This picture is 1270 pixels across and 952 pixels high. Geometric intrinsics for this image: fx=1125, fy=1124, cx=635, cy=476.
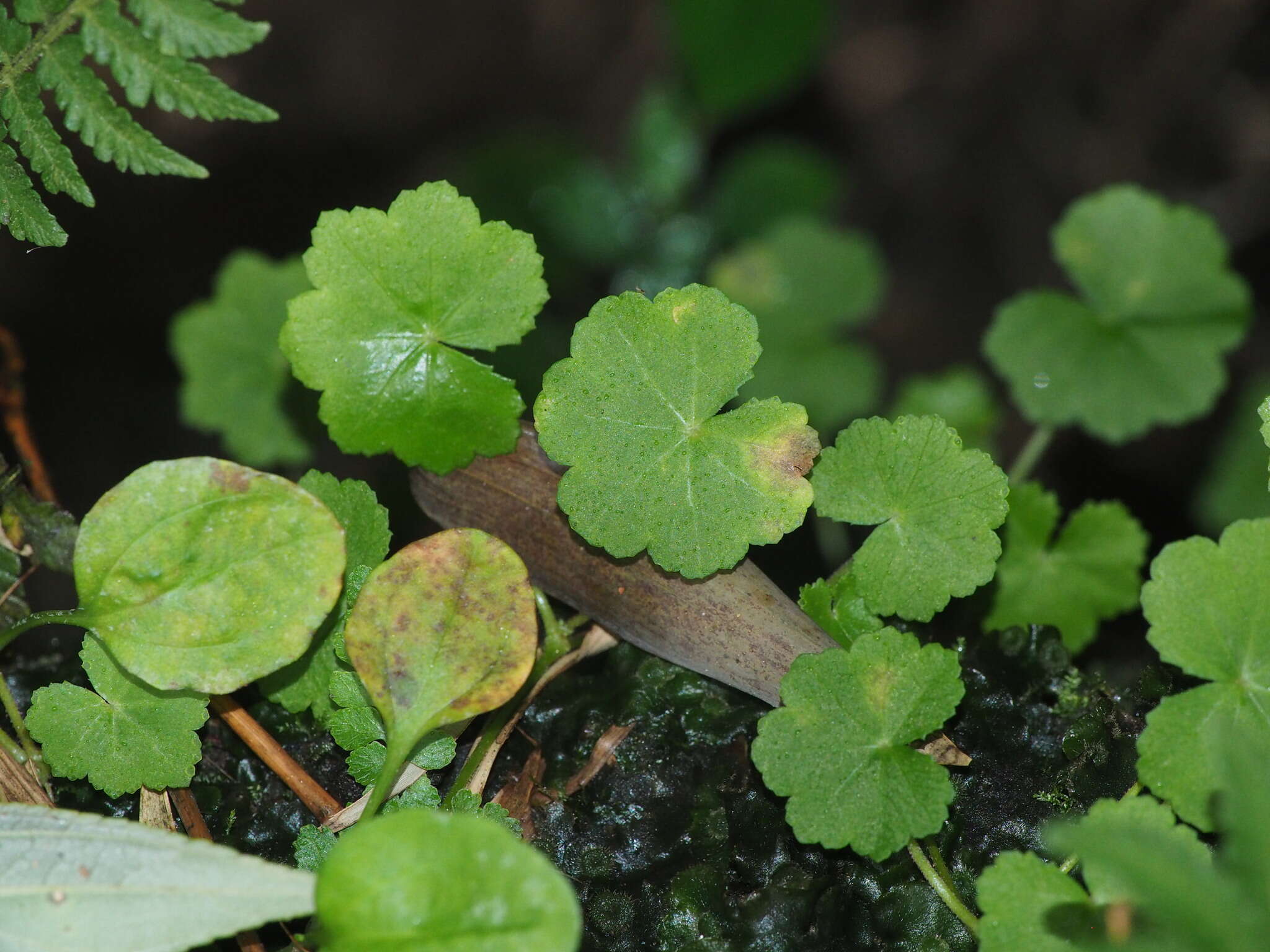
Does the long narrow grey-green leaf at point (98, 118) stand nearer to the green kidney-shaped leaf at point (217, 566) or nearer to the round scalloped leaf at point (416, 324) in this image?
the round scalloped leaf at point (416, 324)

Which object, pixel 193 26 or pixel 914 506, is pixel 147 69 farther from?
pixel 914 506

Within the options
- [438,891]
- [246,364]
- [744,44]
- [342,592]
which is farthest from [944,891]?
[744,44]

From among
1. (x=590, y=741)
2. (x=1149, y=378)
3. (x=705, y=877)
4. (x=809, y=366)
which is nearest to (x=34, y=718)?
(x=590, y=741)

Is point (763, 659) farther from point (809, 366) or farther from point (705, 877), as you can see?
point (809, 366)

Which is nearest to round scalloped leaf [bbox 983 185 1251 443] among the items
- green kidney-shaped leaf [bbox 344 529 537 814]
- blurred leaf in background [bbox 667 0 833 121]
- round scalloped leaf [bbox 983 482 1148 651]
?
round scalloped leaf [bbox 983 482 1148 651]

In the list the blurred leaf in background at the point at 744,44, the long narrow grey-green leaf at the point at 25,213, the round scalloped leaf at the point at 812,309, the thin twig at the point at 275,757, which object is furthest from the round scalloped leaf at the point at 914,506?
the blurred leaf in background at the point at 744,44

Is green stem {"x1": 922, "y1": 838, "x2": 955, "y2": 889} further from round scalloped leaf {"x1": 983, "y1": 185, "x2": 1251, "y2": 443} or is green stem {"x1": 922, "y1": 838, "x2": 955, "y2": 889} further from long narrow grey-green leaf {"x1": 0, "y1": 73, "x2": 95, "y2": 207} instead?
long narrow grey-green leaf {"x1": 0, "y1": 73, "x2": 95, "y2": 207}
